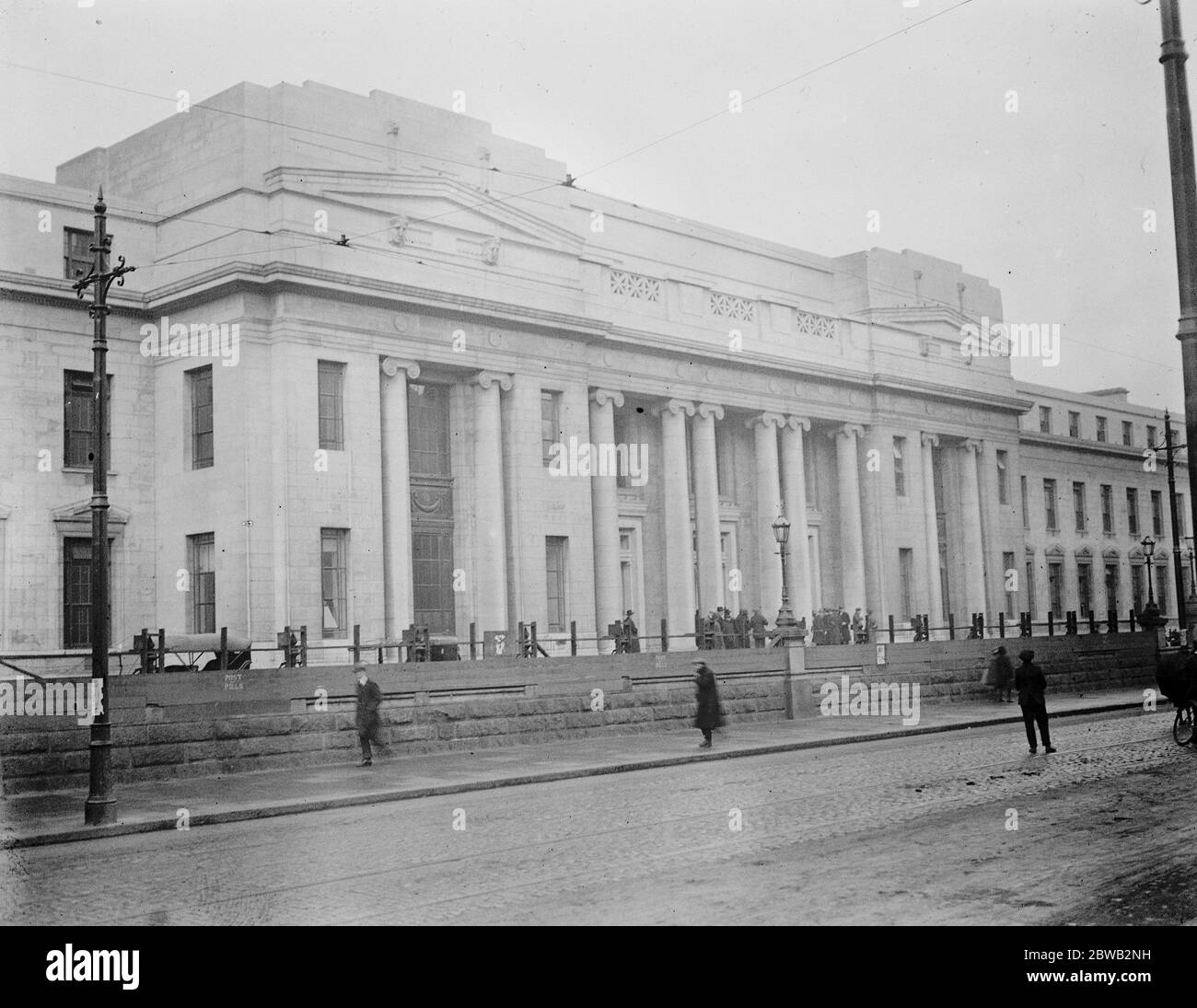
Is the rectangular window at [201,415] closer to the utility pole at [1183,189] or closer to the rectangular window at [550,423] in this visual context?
the rectangular window at [550,423]

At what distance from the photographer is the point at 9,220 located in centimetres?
3275

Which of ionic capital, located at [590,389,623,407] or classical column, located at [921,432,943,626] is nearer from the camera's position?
ionic capital, located at [590,389,623,407]

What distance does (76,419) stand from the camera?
34125 mm

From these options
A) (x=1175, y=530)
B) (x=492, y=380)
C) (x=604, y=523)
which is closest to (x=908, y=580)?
(x=1175, y=530)

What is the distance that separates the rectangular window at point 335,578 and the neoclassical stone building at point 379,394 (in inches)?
3.2

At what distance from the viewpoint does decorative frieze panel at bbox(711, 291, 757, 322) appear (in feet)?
153

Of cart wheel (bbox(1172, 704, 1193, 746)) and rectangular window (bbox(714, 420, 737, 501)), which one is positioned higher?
rectangular window (bbox(714, 420, 737, 501))

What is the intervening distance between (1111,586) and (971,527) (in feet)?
56.3

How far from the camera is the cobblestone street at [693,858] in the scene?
31.8ft

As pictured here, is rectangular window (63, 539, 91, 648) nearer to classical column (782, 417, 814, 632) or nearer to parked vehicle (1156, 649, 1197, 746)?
parked vehicle (1156, 649, 1197, 746)

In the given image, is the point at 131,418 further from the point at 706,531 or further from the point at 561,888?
the point at 561,888

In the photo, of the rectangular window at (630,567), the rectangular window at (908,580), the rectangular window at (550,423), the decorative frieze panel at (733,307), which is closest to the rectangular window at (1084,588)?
the rectangular window at (908,580)

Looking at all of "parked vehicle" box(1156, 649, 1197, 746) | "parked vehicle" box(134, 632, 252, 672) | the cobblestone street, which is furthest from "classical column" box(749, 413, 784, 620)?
the cobblestone street

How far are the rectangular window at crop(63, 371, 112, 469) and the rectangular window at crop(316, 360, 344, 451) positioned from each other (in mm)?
6046
